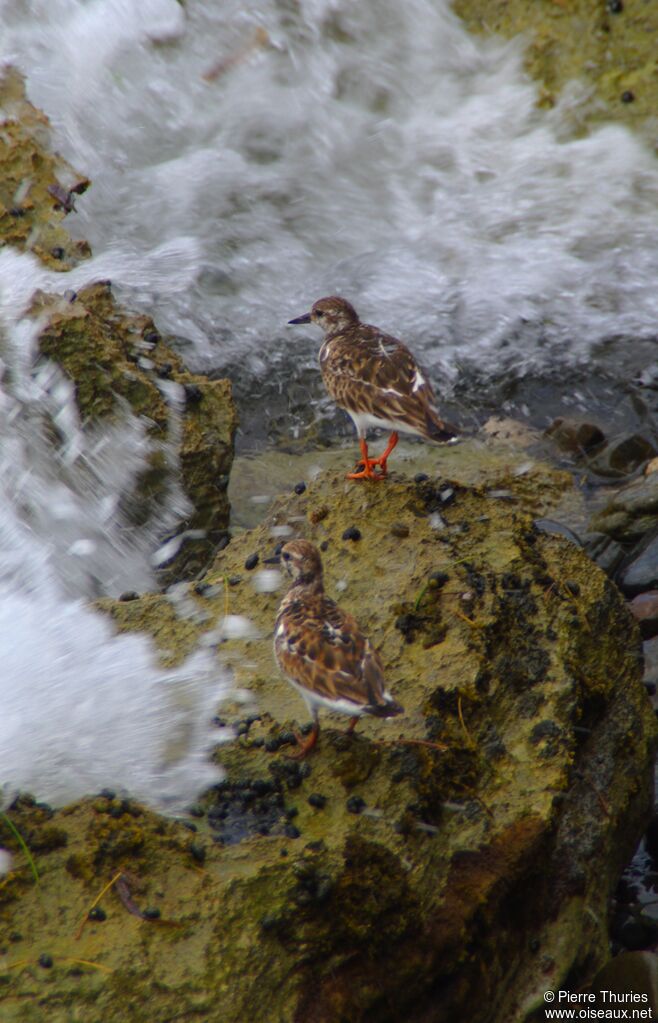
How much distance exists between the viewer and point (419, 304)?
1022 centimetres

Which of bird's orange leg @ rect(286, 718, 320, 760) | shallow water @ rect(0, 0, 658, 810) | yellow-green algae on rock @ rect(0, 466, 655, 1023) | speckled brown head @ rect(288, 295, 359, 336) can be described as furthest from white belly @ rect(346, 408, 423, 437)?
shallow water @ rect(0, 0, 658, 810)

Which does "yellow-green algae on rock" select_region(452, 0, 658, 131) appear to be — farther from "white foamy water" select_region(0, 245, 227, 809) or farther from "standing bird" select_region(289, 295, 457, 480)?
"white foamy water" select_region(0, 245, 227, 809)

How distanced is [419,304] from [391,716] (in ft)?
22.3

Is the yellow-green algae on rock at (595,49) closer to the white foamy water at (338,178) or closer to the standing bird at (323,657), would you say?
the white foamy water at (338,178)

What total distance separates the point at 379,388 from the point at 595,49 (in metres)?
7.06

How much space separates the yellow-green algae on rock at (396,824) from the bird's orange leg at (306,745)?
0.12 ft

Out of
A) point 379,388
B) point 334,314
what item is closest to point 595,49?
point 334,314

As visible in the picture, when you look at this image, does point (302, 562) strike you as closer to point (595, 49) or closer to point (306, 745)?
point (306, 745)

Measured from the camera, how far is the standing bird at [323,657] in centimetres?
399

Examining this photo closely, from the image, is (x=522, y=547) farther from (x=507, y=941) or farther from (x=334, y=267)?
(x=334, y=267)

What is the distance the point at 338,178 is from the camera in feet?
37.1

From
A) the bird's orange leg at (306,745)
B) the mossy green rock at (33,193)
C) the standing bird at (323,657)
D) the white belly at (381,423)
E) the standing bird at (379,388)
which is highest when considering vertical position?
the mossy green rock at (33,193)

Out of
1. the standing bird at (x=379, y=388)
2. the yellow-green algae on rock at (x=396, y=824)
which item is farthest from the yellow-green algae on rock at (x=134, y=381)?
the yellow-green algae on rock at (x=396, y=824)

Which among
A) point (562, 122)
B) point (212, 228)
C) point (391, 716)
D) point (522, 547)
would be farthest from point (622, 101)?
point (391, 716)
